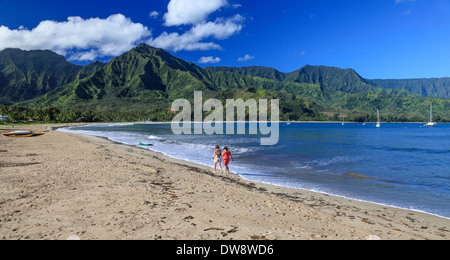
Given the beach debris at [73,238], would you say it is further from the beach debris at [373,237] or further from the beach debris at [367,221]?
the beach debris at [367,221]

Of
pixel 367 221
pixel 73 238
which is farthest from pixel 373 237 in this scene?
pixel 73 238

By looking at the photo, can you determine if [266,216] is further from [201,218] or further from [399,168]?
[399,168]

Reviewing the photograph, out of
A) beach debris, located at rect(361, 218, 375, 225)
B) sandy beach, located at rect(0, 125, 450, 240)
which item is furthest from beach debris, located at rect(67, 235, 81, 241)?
beach debris, located at rect(361, 218, 375, 225)

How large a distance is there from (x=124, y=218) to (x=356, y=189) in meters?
13.5

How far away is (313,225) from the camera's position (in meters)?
8.12

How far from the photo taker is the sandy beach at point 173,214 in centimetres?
666

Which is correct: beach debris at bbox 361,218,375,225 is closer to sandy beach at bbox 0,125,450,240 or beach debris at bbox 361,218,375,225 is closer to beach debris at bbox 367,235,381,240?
sandy beach at bbox 0,125,450,240


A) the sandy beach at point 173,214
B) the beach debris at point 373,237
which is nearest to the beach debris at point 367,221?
the sandy beach at point 173,214

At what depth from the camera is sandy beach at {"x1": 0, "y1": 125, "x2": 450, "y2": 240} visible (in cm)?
666

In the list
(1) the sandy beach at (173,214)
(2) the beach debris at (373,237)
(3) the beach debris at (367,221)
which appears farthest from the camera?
(3) the beach debris at (367,221)

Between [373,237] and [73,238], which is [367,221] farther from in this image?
[73,238]

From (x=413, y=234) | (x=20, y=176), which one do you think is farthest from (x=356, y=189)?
(x=20, y=176)

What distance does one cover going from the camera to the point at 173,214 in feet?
26.6

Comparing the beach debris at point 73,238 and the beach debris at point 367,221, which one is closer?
the beach debris at point 73,238
